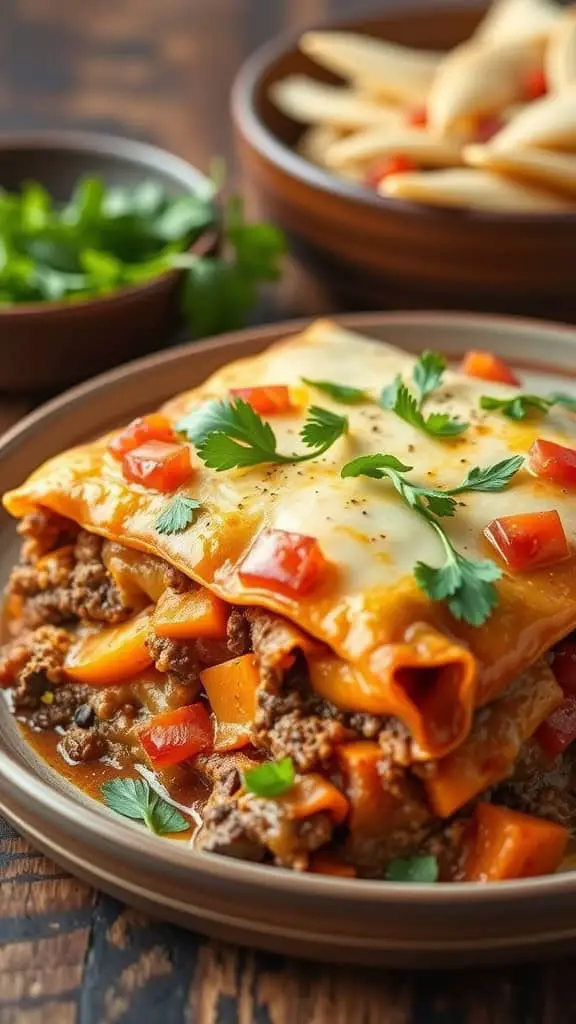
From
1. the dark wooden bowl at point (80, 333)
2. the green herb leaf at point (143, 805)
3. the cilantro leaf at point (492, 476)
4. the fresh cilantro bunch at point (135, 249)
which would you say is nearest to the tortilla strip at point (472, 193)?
the fresh cilantro bunch at point (135, 249)

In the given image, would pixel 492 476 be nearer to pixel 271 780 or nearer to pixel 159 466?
pixel 159 466

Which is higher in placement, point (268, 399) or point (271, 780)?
point (268, 399)

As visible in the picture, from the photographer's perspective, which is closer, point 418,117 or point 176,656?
point 176,656

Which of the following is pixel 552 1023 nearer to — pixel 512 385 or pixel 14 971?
pixel 14 971

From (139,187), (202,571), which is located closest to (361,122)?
(139,187)

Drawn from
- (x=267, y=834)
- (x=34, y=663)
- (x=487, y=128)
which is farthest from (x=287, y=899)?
(x=487, y=128)

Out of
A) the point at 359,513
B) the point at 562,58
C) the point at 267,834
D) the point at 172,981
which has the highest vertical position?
the point at 562,58

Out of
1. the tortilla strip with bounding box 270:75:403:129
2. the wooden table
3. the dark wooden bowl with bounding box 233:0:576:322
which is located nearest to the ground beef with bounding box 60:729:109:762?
the wooden table
